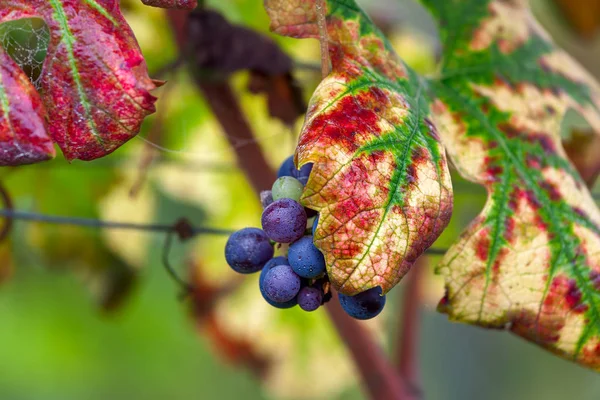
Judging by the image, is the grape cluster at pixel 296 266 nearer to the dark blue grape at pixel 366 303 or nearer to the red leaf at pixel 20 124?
the dark blue grape at pixel 366 303

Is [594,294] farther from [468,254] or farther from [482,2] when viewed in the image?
[482,2]

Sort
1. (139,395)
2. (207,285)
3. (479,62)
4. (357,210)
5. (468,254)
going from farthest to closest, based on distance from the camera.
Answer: (139,395) → (207,285) → (479,62) → (468,254) → (357,210)

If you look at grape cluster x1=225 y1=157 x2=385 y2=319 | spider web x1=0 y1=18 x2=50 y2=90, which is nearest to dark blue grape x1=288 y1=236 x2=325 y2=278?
grape cluster x1=225 y1=157 x2=385 y2=319

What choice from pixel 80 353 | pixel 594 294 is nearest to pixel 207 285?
pixel 594 294

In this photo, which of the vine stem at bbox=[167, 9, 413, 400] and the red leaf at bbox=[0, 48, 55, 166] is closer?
the red leaf at bbox=[0, 48, 55, 166]

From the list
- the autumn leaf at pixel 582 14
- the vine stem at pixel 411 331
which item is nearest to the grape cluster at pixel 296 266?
the vine stem at pixel 411 331

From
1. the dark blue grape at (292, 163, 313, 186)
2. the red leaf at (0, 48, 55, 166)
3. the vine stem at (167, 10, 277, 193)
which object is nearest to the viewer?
the red leaf at (0, 48, 55, 166)

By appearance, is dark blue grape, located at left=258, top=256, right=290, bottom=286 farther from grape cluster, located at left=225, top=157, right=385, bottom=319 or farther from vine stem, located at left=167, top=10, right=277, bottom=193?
vine stem, located at left=167, top=10, right=277, bottom=193
